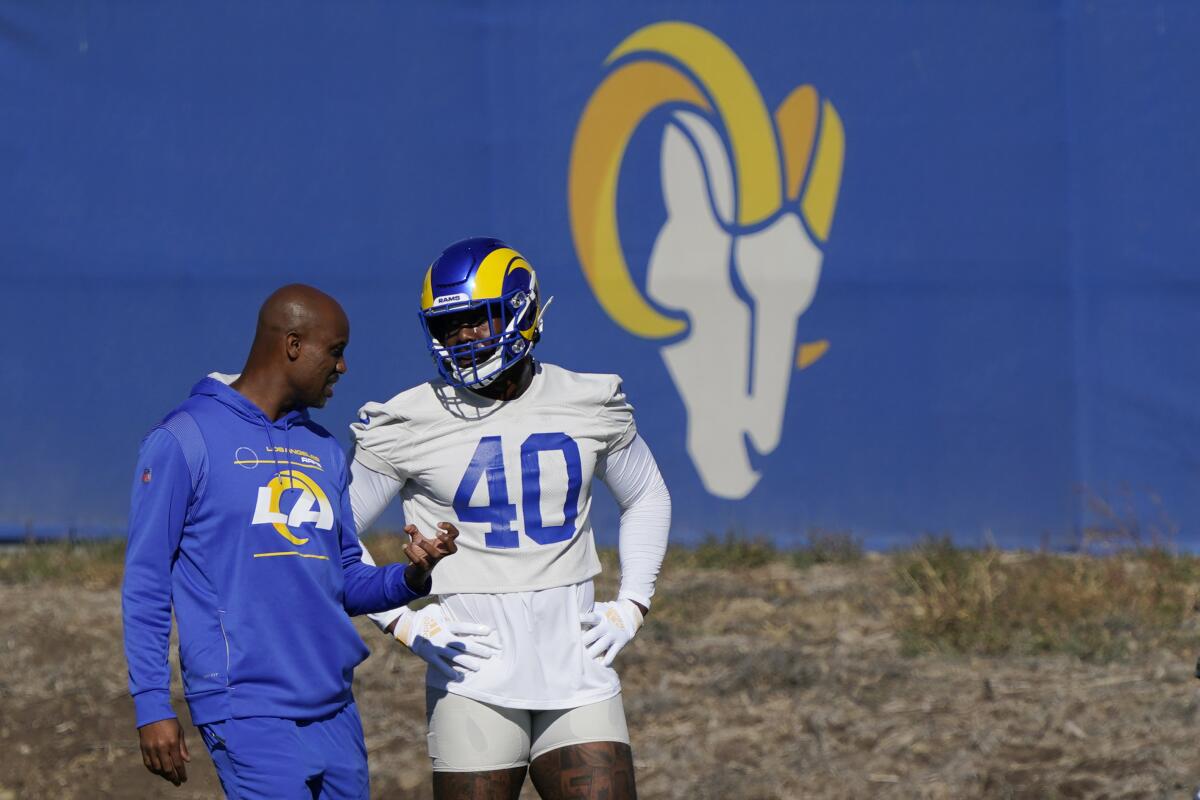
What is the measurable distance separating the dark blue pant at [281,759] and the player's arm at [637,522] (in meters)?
0.85

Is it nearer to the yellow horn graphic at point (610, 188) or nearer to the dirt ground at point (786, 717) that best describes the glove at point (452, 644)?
the dirt ground at point (786, 717)

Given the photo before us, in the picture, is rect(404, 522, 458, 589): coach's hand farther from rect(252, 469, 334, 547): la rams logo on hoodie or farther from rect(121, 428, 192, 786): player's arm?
rect(121, 428, 192, 786): player's arm

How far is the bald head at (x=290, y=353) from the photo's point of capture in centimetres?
403

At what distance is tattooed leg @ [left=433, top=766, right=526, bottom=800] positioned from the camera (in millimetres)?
4145

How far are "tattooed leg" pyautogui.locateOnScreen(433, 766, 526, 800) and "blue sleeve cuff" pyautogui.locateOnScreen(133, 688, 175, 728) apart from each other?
760 millimetres

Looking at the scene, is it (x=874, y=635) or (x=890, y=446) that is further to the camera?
(x=890, y=446)

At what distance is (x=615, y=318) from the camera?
31.0ft

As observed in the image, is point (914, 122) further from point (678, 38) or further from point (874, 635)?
point (874, 635)

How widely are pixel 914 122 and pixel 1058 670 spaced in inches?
136

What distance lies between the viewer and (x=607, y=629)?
14.2ft

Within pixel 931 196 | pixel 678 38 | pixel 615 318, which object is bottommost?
pixel 615 318

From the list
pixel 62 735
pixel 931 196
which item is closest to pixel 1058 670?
pixel 931 196

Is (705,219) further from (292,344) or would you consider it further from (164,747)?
(164,747)

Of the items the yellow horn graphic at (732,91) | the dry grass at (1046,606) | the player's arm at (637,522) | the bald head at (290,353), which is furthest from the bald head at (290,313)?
the yellow horn graphic at (732,91)
